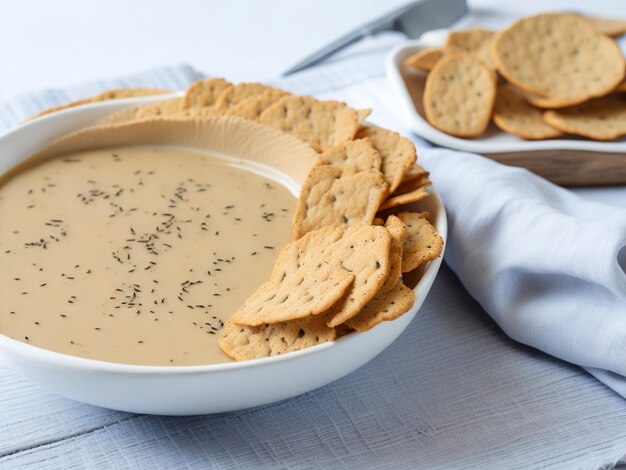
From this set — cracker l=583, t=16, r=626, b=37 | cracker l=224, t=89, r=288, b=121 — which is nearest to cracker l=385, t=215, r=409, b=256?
cracker l=224, t=89, r=288, b=121

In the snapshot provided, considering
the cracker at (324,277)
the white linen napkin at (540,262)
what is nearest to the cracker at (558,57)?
the white linen napkin at (540,262)

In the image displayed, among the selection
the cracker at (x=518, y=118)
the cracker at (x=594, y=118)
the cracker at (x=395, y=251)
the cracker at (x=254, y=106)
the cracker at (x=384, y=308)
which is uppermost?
the cracker at (x=254, y=106)

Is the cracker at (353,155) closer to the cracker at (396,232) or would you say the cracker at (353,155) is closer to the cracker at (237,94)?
the cracker at (396,232)

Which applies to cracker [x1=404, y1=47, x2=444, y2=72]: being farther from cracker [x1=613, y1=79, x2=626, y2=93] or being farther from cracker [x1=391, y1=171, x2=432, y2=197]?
cracker [x1=391, y1=171, x2=432, y2=197]

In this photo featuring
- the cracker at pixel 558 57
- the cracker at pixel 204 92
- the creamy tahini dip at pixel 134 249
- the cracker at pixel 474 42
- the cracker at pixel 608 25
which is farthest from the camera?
the cracker at pixel 608 25

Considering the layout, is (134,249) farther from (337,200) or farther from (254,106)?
(254,106)

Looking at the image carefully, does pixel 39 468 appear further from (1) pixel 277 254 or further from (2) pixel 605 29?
(2) pixel 605 29

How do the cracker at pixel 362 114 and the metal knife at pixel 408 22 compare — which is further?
the metal knife at pixel 408 22
